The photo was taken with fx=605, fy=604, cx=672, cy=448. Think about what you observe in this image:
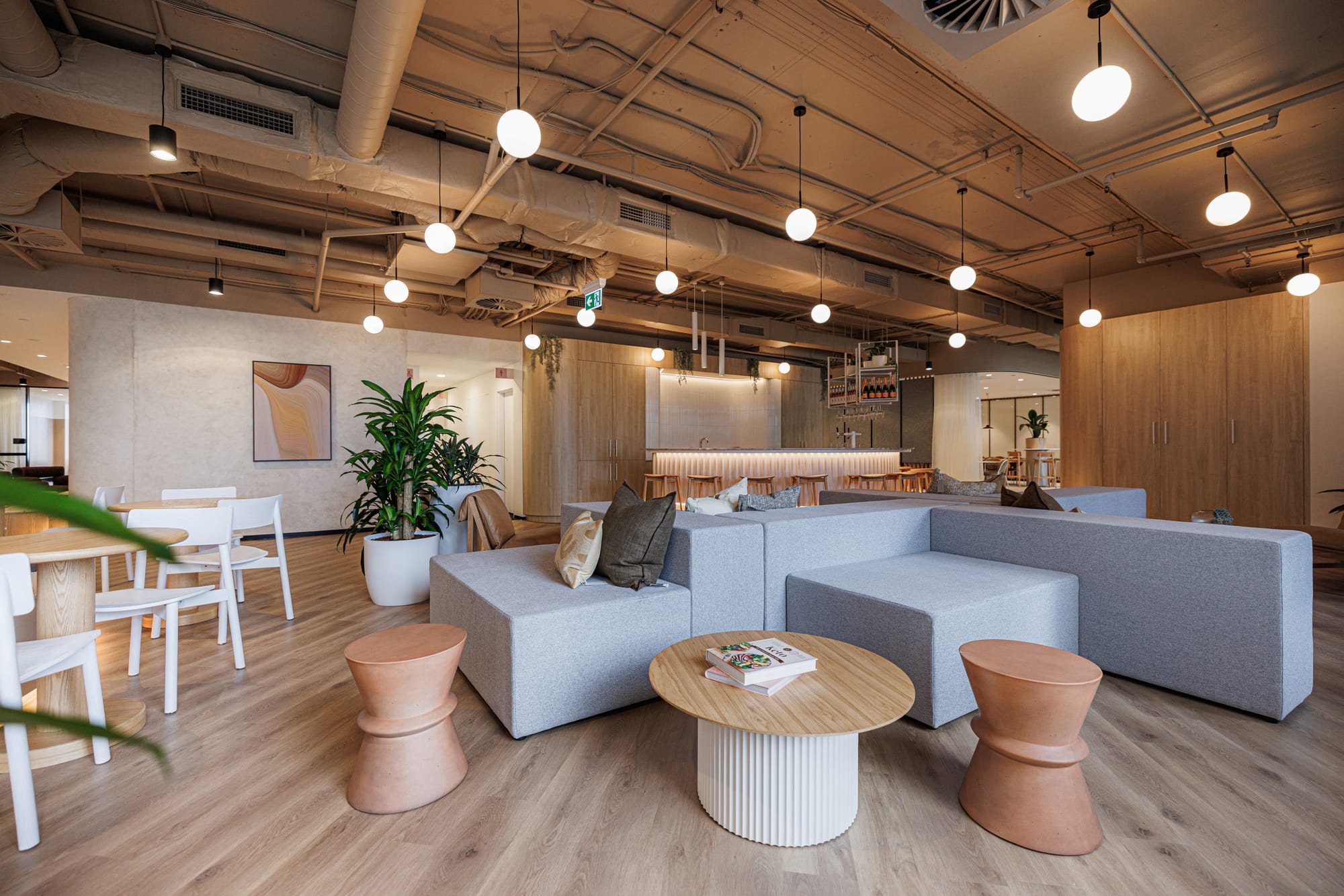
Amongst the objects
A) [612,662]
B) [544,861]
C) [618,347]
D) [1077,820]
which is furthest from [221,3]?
[618,347]

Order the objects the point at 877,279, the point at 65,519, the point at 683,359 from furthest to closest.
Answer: the point at 683,359 < the point at 877,279 < the point at 65,519

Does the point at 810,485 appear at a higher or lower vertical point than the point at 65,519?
lower

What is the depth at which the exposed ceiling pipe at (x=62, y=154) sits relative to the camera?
3855mm

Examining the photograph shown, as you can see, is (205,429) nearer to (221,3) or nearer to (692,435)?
(221,3)

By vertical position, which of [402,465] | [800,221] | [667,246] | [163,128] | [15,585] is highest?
[667,246]

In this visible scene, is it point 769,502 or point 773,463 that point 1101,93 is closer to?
point 769,502

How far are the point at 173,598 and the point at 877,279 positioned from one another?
7.33 meters

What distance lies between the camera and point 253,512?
3.60 metres

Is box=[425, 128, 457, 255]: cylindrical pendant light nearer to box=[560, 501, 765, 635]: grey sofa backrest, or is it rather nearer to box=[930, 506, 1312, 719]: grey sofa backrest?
A: box=[560, 501, 765, 635]: grey sofa backrest

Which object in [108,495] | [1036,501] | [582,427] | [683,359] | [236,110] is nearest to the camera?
[1036,501]

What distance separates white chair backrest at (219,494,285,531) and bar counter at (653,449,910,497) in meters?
5.93

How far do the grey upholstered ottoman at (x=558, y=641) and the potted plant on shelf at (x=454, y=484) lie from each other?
2043mm

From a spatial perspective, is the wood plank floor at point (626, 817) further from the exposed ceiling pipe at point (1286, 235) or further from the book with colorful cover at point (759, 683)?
the exposed ceiling pipe at point (1286, 235)

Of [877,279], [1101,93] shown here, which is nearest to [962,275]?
[877,279]
